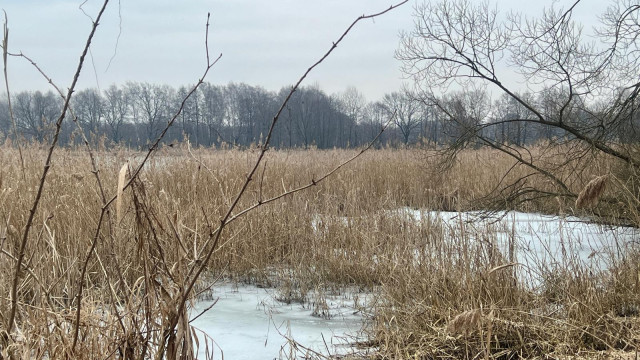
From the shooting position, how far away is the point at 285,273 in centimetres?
416

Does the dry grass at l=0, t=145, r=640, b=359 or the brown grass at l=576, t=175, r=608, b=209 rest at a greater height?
the brown grass at l=576, t=175, r=608, b=209

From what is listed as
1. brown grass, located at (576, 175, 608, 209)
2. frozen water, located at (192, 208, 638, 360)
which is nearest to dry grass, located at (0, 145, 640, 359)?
frozen water, located at (192, 208, 638, 360)

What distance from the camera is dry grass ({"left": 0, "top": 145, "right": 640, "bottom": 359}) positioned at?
1626mm

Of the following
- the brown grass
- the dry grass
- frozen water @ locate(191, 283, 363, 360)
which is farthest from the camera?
frozen water @ locate(191, 283, 363, 360)

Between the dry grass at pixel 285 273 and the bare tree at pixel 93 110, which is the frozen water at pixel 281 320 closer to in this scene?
the dry grass at pixel 285 273

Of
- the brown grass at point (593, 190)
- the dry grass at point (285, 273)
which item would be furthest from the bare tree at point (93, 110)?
the brown grass at point (593, 190)

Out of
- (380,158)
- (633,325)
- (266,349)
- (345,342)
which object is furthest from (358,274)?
(380,158)

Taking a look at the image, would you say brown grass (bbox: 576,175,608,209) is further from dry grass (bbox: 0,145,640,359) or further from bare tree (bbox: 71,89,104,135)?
bare tree (bbox: 71,89,104,135)

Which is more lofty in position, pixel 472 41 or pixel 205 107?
pixel 205 107

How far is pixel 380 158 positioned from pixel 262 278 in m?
6.86

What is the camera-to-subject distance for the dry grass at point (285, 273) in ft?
5.33

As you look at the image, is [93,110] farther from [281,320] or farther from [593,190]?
[593,190]

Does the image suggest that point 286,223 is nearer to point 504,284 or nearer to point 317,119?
point 504,284

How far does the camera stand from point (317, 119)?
63.7 m
